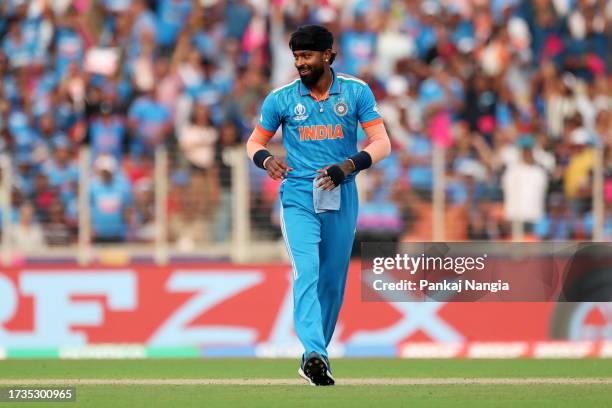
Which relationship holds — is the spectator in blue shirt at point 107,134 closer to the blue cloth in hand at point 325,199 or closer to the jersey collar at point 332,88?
the jersey collar at point 332,88

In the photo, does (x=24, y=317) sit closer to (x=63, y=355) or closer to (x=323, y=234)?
(x=63, y=355)

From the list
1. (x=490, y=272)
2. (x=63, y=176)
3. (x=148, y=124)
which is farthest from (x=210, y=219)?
(x=490, y=272)

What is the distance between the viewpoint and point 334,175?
8.89m

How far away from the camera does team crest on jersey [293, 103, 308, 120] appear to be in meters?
9.20

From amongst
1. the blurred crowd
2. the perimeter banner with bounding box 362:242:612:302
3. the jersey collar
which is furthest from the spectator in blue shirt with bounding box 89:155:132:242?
the jersey collar

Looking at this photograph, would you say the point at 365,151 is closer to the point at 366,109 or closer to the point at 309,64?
the point at 366,109

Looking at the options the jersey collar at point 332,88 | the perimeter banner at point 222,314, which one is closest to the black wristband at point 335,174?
the jersey collar at point 332,88

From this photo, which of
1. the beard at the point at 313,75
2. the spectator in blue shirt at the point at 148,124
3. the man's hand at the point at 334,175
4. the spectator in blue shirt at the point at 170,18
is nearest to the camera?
the man's hand at the point at 334,175

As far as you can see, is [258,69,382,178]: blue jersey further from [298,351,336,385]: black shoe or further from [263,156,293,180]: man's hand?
[298,351,336,385]: black shoe

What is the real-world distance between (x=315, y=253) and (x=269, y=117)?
95 cm

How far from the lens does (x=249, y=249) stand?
14.3 m

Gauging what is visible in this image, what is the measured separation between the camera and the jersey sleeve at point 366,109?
9273mm

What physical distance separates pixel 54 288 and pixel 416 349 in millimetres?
3494

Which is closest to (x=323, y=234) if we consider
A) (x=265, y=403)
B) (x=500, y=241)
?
(x=265, y=403)
